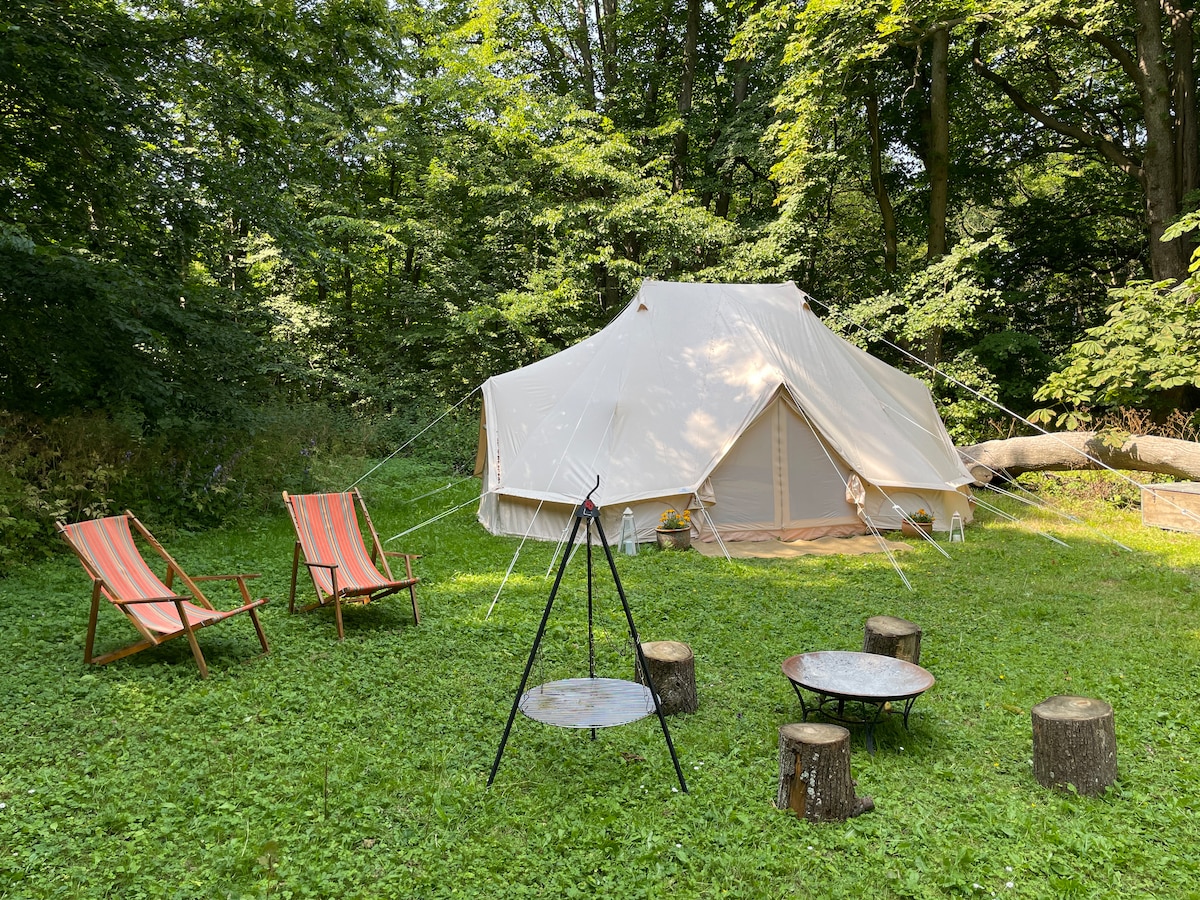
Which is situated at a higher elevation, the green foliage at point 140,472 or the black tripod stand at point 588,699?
the green foliage at point 140,472

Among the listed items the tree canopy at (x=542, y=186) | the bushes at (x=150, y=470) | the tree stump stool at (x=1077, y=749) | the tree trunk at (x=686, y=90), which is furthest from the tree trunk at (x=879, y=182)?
the tree stump stool at (x=1077, y=749)

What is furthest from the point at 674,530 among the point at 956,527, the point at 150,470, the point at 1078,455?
the point at 150,470

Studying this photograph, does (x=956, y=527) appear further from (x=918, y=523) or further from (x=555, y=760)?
(x=555, y=760)

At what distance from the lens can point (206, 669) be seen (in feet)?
14.5

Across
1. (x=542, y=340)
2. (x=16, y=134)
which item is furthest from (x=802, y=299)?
(x=16, y=134)

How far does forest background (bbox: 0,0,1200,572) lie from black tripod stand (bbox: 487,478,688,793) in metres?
5.19

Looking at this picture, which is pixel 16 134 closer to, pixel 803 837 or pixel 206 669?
pixel 206 669

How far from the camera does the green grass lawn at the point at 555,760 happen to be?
2.72 m

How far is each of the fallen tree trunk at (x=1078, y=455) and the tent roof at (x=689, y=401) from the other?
1.21m

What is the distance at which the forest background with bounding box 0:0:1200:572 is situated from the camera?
7.44 meters

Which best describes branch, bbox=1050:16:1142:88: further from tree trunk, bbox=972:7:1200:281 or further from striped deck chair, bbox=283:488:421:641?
striped deck chair, bbox=283:488:421:641

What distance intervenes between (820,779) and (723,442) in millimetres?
5467

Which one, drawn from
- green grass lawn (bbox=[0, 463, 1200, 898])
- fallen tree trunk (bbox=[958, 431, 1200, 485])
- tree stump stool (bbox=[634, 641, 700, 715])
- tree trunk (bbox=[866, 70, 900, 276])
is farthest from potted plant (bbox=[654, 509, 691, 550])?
tree trunk (bbox=[866, 70, 900, 276])

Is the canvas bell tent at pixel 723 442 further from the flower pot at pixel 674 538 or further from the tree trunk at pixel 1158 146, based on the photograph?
the tree trunk at pixel 1158 146
